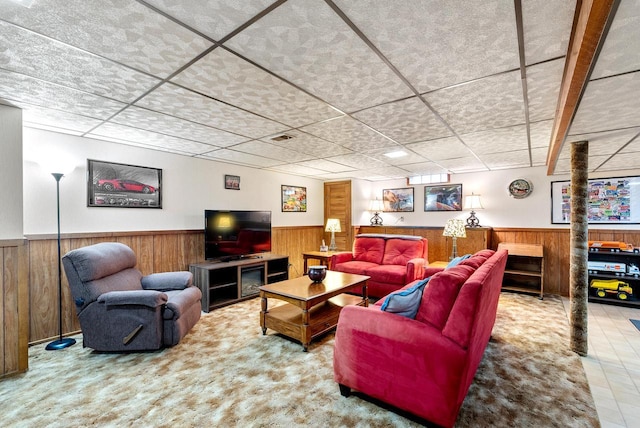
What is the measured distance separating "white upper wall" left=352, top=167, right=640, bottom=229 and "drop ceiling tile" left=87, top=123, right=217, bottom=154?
3.62 m

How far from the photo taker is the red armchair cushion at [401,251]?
4758mm

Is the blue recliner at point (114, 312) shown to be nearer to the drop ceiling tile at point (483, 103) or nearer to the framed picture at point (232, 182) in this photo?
the framed picture at point (232, 182)

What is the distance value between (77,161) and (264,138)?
7.09 ft

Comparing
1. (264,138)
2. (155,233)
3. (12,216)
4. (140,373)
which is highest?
(264,138)

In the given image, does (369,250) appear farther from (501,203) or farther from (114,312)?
(114,312)

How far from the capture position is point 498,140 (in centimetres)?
332

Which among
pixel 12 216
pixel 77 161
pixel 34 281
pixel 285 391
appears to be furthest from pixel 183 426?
pixel 77 161

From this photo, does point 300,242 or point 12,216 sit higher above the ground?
point 12,216

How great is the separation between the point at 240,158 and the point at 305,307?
2.64 meters

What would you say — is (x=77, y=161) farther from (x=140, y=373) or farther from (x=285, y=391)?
(x=285, y=391)

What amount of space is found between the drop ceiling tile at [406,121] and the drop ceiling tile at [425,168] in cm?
164

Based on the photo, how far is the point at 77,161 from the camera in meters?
3.29

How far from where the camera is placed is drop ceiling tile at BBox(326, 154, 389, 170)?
428 cm

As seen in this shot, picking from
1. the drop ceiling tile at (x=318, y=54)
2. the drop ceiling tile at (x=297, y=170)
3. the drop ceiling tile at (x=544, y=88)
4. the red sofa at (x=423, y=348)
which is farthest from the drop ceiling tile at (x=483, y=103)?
the drop ceiling tile at (x=297, y=170)
